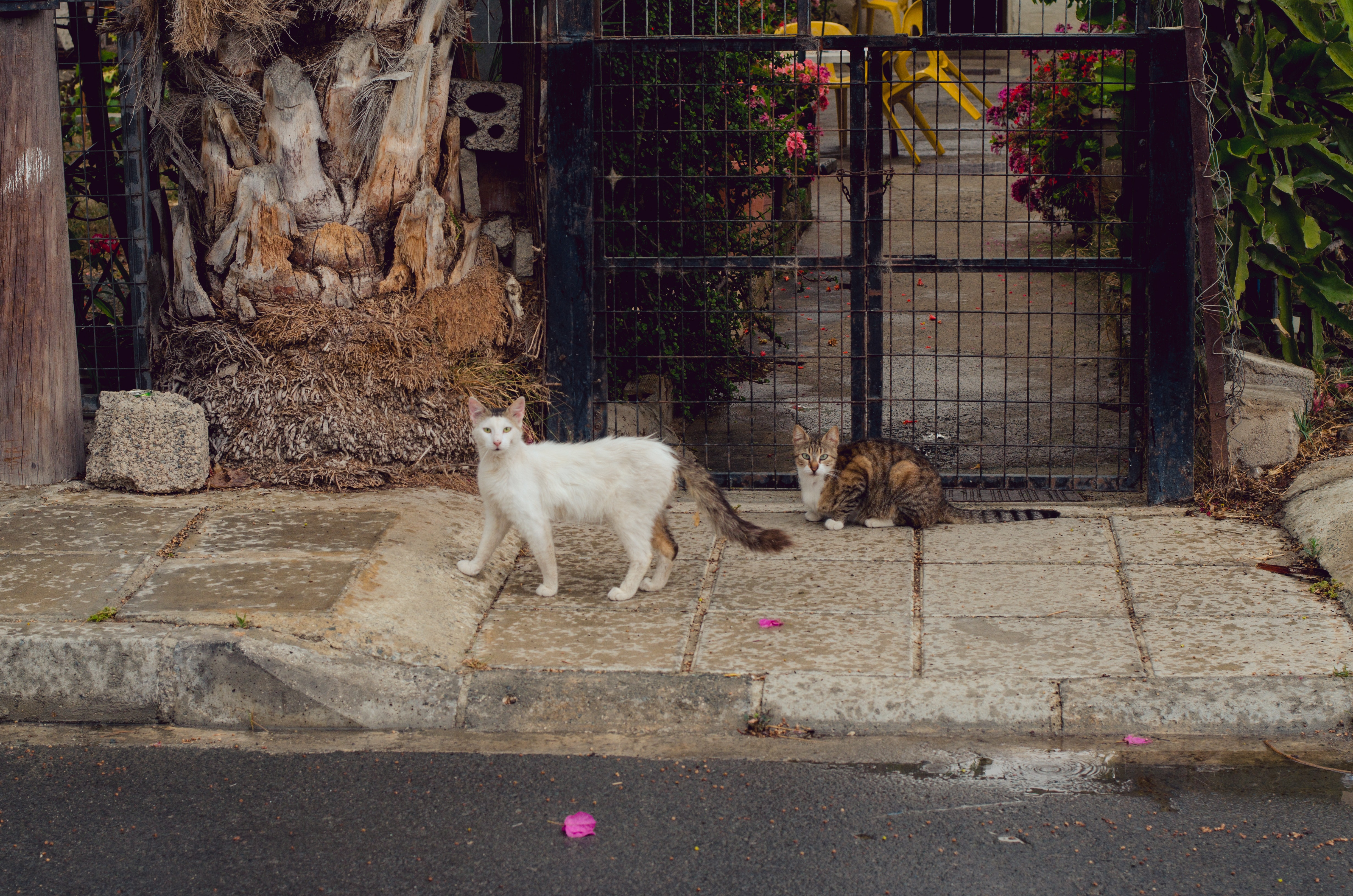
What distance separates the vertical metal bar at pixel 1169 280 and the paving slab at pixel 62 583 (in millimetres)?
4762

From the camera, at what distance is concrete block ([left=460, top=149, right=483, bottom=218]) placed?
695 centimetres

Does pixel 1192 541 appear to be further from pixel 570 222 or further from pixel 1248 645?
pixel 570 222

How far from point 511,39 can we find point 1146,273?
11.8ft

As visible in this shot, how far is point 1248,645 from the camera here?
4.65 metres

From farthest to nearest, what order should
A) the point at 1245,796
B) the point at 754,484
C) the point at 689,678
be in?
the point at 754,484 → the point at 689,678 → the point at 1245,796

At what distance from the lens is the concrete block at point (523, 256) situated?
703cm

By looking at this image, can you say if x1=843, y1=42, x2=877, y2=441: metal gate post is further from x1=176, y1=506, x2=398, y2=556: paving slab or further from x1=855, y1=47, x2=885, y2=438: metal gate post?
x1=176, y1=506, x2=398, y2=556: paving slab

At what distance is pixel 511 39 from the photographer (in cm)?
704

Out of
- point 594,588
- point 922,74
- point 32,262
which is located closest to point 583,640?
point 594,588

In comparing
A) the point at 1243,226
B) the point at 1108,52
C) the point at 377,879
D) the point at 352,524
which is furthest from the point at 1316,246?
the point at 377,879

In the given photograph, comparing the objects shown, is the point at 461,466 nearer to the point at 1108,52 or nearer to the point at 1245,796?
the point at 1245,796

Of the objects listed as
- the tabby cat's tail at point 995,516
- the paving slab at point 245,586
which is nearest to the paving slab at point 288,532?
the paving slab at point 245,586

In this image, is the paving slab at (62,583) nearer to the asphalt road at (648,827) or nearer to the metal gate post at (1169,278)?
the asphalt road at (648,827)

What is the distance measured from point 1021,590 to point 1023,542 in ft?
2.16
